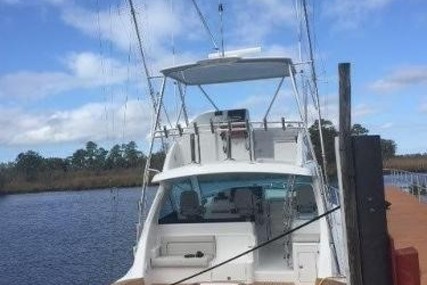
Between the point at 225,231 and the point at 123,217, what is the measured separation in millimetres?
33319

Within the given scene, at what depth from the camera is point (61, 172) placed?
14775 centimetres

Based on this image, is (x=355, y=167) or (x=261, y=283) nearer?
(x=355, y=167)

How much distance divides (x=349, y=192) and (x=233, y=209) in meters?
6.23

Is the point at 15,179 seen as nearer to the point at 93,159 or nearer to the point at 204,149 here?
the point at 93,159

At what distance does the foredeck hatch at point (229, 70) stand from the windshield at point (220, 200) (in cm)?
218

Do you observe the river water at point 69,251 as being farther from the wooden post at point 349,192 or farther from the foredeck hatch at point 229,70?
the wooden post at point 349,192

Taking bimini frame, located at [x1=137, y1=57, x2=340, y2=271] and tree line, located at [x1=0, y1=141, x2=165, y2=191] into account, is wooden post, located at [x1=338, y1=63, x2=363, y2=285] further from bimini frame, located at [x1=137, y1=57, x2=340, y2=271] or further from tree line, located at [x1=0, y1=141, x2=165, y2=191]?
tree line, located at [x1=0, y1=141, x2=165, y2=191]

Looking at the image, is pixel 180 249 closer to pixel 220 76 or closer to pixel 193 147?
pixel 193 147

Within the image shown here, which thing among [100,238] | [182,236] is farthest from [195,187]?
[100,238]

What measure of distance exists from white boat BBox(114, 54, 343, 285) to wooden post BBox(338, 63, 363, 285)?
3097mm

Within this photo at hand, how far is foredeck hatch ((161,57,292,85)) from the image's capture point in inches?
424

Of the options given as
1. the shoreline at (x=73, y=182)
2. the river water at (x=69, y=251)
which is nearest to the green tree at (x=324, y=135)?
the river water at (x=69, y=251)

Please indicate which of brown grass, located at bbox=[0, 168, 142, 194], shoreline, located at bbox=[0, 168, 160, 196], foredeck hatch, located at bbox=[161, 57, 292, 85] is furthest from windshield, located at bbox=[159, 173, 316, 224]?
brown grass, located at bbox=[0, 168, 142, 194]

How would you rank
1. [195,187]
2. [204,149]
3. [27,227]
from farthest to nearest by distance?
[27,227] → [195,187] → [204,149]
